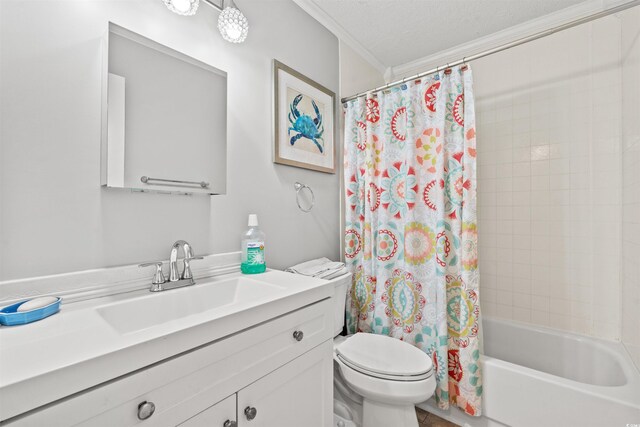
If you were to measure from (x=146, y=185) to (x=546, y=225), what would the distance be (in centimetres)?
234

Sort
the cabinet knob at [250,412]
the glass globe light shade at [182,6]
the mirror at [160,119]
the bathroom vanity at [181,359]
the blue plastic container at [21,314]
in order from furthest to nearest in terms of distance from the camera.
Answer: the glass globe light shade at [182,6] → the mirror at [160,119] → the cabinet knob at [250,412] → the blue plastic container at [21,314] → the bathroom vanity at [181,359]

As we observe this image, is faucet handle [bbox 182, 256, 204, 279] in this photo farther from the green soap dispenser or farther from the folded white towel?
the folded white towel

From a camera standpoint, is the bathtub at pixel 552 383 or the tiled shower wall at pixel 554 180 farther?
the tiled shower wall at pixel 554 180

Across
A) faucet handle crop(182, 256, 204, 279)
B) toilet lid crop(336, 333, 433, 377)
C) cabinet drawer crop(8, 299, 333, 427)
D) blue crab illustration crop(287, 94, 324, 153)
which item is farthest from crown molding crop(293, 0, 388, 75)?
toilet lid crop(336, 333, 433, 377)

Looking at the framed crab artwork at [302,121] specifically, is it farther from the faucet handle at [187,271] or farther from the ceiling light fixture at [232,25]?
the faucet handle at [187,271]

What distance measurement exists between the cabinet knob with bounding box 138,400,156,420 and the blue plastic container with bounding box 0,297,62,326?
0.38 m

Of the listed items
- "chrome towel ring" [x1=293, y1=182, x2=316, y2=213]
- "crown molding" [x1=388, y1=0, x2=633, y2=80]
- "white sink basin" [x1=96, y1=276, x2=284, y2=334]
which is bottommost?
"white sink basin" [x1=96, y1=276, x2=284, y2=334]

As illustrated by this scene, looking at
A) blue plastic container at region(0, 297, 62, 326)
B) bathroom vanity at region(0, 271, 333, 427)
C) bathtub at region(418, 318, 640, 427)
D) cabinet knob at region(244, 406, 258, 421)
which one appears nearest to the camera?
bathroom vanity at region(0, 271, 333, 427)

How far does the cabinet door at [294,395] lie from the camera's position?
2.59ft

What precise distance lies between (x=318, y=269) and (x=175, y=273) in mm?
732

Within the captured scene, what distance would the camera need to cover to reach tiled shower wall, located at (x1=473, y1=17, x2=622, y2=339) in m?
1.69

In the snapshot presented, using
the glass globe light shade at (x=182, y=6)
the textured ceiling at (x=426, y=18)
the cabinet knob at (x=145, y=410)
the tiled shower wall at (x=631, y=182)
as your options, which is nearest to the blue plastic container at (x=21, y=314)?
the cabinet knob at (x=145, y=410)

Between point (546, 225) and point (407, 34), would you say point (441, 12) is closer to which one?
point (407, 34)

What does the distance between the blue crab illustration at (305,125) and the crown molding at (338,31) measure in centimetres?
57
